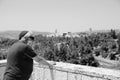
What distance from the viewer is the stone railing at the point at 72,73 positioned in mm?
2553

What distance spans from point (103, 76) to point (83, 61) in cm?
3790

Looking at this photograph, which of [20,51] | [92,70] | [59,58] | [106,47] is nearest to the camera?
[20,51]

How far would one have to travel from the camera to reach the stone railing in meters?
2.55

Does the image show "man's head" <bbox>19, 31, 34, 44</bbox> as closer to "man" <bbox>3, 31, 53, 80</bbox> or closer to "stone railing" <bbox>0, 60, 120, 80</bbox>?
"man" <bbox>3, 31, 53, 80</bbox>

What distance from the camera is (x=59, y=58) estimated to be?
4353cm

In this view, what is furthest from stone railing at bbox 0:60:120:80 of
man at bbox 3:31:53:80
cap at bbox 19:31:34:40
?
cap at bbox 19:31:34:40

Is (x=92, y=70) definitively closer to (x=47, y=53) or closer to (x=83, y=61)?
(x=83, y=61)

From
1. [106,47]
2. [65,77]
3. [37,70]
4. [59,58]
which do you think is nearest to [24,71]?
[65,77]

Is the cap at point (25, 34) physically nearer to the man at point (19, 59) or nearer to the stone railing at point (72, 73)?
the man at point (19, 59)

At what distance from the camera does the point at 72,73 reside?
2.95 meters

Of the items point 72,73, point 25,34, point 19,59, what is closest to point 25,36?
point 25,34

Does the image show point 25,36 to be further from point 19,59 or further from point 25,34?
point 19,59

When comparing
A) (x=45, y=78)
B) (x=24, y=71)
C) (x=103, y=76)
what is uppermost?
(x=24, y=71)

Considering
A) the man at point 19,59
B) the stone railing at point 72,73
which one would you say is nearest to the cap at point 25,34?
the man at point 19,59
